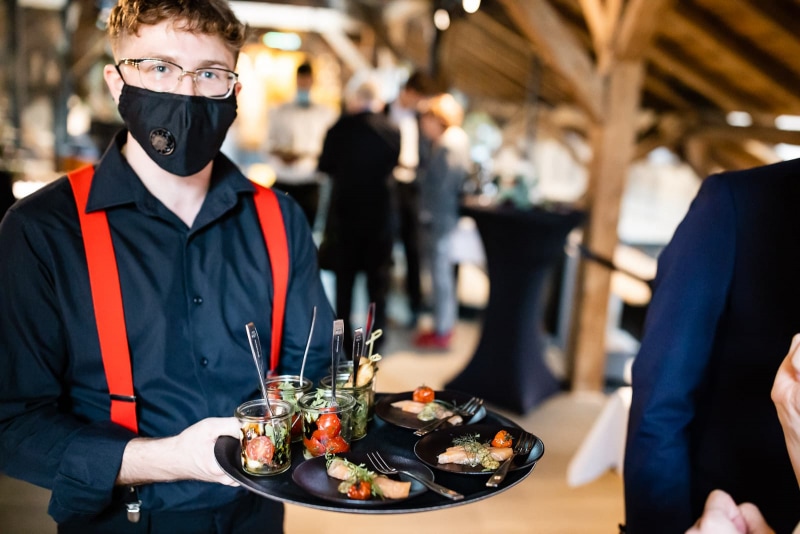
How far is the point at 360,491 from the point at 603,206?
3.60 m

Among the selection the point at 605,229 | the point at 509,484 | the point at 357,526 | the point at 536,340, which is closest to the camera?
the point at 509,484

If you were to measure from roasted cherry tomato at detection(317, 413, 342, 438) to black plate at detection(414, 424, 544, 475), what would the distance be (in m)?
0.14

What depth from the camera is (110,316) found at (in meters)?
1.30

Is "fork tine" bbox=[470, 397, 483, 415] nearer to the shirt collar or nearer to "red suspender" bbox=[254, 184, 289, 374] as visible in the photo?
"red suspender" bbox=[254, 184, 289, 374]

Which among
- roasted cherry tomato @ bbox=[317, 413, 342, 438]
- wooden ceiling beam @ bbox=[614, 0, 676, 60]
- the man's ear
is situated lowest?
roasted cherry tomato @ bbox=[317, 413, 342, 438]

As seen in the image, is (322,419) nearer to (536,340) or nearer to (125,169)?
(125,169)

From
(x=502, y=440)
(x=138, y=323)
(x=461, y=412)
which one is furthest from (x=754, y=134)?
(x=138, y=323)

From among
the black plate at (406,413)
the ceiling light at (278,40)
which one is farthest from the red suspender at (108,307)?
the ceiling light at (278,40)

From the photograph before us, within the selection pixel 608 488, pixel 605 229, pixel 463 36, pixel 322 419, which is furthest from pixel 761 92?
pixel 322 419

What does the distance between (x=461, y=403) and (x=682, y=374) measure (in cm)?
43

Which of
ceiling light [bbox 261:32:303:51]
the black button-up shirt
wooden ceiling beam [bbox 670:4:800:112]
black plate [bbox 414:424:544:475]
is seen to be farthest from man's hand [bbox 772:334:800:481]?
ceiling light [bbox 261:32:303:51]

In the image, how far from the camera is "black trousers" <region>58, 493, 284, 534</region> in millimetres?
1382

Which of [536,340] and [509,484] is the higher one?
[509,484]

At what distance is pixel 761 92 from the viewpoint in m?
5.70
